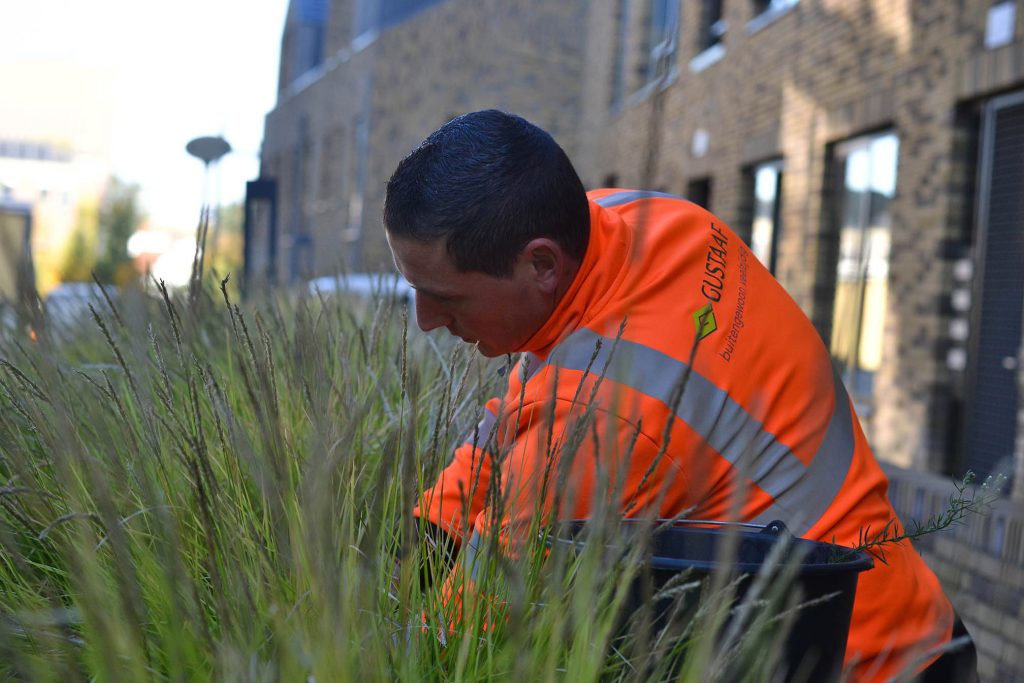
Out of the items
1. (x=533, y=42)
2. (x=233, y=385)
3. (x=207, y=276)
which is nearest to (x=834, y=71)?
(x=207, y=276)

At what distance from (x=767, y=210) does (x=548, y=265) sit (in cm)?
1011

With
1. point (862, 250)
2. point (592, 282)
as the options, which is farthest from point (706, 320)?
point (862, 250)

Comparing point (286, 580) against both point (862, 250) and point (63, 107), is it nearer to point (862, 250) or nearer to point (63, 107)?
point (862, 250)

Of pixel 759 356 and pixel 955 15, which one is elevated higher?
pixel 955 15

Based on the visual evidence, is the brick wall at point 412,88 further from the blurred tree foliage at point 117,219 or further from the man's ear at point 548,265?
the man's ear at point 548,265

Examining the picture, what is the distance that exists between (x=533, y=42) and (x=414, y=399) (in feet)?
71.5

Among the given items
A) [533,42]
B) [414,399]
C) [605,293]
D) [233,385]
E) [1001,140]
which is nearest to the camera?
[414,399]

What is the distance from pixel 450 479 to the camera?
6.67 ft

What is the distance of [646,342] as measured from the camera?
6.40 feet

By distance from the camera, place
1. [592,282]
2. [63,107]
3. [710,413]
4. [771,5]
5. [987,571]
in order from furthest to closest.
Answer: [63,107] → [771,5] → [987,571] → [592,282] → [710,413]

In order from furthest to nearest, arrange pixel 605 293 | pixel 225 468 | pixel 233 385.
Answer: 1. pixel 233 385
2. pixel 605 293
3. pixel 225 468

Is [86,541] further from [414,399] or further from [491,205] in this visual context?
[491,205]

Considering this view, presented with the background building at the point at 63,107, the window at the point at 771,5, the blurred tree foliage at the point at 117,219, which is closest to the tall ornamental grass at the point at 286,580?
the window at the point at 771,5

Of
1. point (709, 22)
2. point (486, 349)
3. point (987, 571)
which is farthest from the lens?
point (709, 22)
